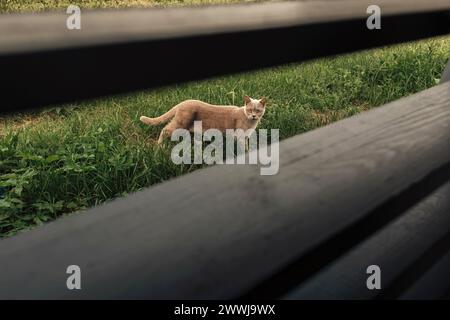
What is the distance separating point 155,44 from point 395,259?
604 millimetres

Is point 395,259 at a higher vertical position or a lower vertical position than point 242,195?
lower

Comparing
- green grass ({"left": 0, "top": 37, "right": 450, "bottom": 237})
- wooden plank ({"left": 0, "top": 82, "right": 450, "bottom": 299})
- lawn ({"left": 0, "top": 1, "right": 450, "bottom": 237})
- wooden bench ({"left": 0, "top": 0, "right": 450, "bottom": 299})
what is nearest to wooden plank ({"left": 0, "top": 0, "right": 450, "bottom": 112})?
wooden bench ({"left": 0, "top": 0, "right": 450, "bottom": 299})

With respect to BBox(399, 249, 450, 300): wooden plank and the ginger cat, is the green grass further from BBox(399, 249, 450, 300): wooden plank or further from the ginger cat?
BBox(399, 249, 450, 300): wooden plank

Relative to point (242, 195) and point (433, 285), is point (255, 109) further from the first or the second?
point (242, 195)

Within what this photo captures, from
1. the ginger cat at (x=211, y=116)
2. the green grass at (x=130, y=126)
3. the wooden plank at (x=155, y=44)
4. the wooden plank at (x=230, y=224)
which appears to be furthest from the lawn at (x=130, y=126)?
the wooden plank at (x=155, y=44)

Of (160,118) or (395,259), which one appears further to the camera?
(160,118)

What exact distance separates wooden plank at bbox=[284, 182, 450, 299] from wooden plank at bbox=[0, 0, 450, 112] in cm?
34

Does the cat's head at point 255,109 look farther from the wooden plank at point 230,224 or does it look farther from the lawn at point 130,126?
the wooden plank at point 230,224

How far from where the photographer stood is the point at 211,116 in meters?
4.39

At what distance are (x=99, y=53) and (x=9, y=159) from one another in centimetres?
328

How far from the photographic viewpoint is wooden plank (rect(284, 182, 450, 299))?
0.85m

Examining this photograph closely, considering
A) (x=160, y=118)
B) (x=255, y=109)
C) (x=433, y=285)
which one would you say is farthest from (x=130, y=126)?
(x=433, y=285)

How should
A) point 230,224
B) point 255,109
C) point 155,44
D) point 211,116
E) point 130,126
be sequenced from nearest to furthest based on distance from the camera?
point 155,44 → point 230,224 → point 130,126 → point 255,109 → point 211,116

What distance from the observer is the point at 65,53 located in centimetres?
54
